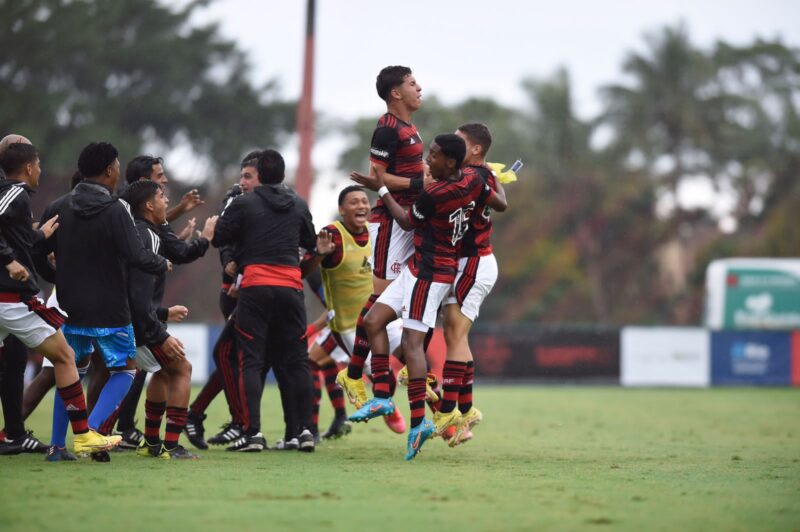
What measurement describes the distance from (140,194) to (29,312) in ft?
4.84

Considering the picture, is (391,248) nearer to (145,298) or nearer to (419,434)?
(419,434)

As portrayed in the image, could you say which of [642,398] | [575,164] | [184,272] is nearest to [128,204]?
[642,398]

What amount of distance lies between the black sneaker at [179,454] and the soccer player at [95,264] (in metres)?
0.87

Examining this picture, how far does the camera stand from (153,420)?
31.2ft

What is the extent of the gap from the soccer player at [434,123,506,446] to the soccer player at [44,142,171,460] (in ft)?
8.28

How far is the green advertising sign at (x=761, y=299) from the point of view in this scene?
117 feet

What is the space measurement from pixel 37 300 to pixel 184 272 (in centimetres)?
4113

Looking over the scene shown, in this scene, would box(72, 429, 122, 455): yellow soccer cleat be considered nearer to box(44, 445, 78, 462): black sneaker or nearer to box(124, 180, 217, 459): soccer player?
box(44, 445, 78, 462): black sneaker

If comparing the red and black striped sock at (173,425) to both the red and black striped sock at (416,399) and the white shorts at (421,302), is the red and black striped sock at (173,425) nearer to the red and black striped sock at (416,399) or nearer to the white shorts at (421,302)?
the red and black striped sock at (416,399)

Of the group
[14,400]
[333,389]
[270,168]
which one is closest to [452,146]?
[270,168]

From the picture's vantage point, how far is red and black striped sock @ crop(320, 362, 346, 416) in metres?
12.6

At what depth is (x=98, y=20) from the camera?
44.3m

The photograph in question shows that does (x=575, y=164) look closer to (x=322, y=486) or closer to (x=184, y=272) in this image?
(x=184, y=272)

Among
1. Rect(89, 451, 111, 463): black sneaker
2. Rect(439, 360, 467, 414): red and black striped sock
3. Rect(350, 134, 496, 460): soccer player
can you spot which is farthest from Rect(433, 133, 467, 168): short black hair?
Rect(89, 451, 111, 463): black sneaker
